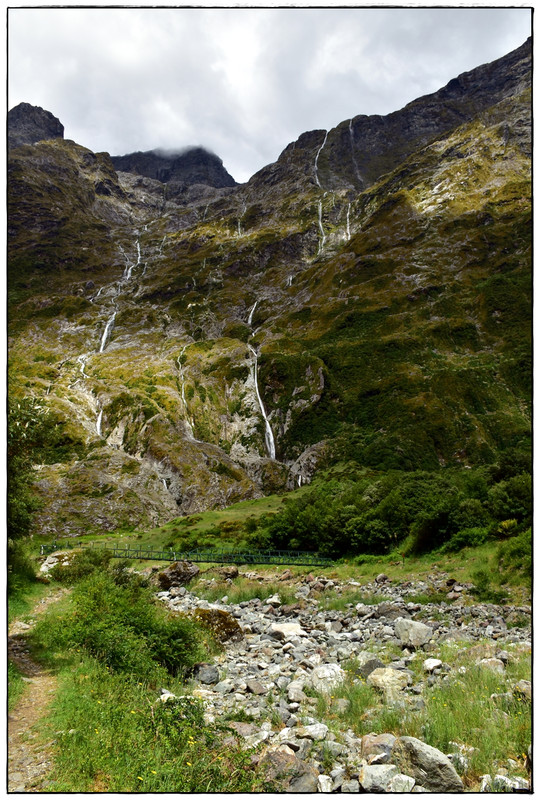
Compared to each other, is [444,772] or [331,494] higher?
[444,772]

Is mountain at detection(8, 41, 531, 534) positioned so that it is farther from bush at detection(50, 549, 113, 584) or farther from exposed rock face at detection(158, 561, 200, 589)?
bush at detection(50, 549, 113, 584)

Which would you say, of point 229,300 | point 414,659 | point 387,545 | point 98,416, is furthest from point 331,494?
point 229,300

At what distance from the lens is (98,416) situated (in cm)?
9356

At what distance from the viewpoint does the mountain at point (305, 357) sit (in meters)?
80.8

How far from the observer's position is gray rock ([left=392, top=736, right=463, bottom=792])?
584 cm

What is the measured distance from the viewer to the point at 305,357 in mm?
116062

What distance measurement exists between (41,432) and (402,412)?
8825 cm

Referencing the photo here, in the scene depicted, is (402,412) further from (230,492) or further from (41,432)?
(41,432)

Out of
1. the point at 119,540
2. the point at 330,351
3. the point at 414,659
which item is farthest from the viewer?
the point at 330,351

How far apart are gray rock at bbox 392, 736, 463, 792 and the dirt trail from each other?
5399 mm

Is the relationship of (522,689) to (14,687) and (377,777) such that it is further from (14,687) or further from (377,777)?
(14,687)

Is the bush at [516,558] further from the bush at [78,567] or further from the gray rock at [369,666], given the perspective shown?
the bush at [78,567]

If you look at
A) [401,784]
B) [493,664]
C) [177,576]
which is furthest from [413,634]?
[177,576]

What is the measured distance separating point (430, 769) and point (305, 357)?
111647 mm
